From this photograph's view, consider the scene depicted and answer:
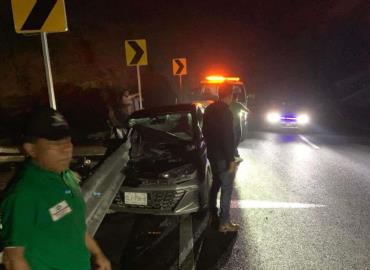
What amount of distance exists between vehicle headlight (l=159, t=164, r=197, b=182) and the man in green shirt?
9.67ft

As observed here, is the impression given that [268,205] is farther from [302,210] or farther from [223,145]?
[223,145]

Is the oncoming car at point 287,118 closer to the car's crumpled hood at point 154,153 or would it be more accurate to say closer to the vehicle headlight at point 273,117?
the vehicle headlight at point 273,117

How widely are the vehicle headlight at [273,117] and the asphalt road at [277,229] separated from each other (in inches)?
256

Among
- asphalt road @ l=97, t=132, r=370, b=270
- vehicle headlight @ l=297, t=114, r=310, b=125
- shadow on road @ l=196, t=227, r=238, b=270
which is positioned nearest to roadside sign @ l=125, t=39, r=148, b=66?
asphalt road @ l=97, t=132, r=370, b=270

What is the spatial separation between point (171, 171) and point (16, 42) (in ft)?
61.4

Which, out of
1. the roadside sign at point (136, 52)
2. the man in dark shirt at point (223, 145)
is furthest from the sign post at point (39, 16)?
the roadside sign at point (136, 52)

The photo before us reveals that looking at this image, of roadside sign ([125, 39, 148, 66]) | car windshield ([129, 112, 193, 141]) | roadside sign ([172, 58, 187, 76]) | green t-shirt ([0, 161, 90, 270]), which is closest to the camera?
green t-shirt ([0, 161, 90, 270])

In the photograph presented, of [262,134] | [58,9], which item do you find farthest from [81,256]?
[262,134]

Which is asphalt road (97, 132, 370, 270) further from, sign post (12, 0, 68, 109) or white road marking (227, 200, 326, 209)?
sign post (12, 0, 68, 109)

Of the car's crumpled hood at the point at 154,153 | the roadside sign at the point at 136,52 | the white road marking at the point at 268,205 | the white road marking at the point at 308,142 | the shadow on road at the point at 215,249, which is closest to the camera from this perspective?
the shadow on road at the point at 215,249

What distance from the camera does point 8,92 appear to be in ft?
57.6

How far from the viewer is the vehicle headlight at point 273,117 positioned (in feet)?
49.4

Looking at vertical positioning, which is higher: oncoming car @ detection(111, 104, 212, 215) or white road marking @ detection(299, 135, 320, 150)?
oncoming car @ detection(111, 104, 212, 215)

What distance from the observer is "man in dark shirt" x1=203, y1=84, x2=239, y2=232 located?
4957 millimetres
